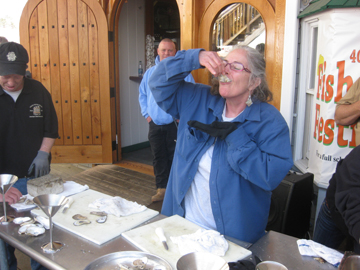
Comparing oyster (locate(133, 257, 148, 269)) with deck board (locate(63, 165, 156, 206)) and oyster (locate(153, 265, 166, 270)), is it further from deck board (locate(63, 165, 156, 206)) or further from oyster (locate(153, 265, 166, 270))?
deck board (locate(63, 165, 156, 206))

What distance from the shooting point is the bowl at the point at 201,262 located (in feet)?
3.58

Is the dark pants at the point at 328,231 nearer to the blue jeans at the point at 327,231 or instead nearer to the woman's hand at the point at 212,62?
the blue jeans at the point at 327,231

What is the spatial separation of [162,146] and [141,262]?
2891 millimetres

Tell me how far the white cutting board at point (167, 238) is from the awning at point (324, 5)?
7.58 ft

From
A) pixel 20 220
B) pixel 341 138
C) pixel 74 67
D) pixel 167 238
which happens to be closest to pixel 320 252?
pixel 167 238

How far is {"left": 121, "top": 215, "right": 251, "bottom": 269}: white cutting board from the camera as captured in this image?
1343mm

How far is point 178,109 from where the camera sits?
6.65 ft

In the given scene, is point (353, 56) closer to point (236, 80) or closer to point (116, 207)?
point (236, 80)

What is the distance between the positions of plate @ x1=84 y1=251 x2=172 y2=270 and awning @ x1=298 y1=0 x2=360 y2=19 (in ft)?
8.51

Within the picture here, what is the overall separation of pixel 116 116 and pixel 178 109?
3.80 metres

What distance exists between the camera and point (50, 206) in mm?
1385

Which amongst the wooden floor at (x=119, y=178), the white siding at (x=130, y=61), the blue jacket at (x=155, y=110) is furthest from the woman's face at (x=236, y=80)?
the white siding at (x=130, y=61)

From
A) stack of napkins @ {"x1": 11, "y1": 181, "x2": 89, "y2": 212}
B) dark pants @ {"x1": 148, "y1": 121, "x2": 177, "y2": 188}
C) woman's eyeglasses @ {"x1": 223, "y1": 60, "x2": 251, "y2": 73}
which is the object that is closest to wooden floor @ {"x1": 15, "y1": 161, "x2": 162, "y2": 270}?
dark pants @ {"x1": 148, "y1": 121, "x2": 177, "y2": 188}

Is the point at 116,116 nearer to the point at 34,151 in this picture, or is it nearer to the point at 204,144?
the point at 34,151
